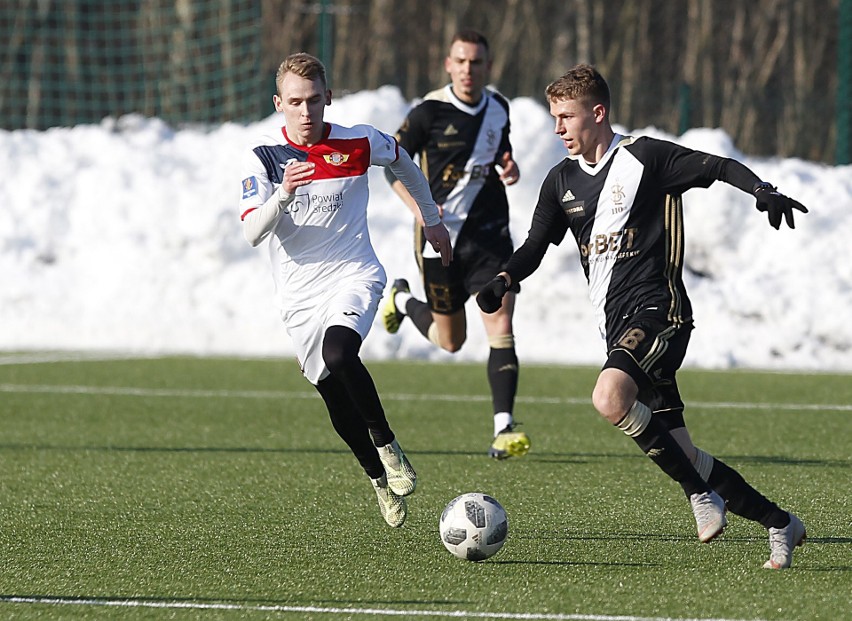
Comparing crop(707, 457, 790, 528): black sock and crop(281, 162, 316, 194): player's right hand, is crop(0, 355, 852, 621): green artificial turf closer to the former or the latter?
crop(707, 457, 790, 528): black sock

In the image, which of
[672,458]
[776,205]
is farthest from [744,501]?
[776,205]

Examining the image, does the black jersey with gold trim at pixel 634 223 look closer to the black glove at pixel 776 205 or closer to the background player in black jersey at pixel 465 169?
the black glove at pixel 776 205

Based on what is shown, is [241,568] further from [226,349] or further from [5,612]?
[226,349]

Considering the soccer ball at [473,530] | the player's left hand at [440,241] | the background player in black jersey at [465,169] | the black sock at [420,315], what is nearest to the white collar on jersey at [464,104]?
the background player in black jersey at [465,169]

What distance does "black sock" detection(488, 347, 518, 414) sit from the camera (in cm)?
852

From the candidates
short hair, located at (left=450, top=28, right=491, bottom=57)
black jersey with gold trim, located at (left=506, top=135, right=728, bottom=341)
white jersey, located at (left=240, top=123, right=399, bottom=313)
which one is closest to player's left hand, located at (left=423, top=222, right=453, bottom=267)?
white jersey, located at (left=240, top=123, right=399, bottom=313)

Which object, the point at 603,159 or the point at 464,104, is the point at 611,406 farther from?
the point at 464,104

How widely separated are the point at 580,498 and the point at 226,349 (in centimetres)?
817

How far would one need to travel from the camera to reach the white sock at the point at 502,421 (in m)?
8.35

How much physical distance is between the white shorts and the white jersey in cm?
3

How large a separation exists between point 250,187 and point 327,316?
60cm

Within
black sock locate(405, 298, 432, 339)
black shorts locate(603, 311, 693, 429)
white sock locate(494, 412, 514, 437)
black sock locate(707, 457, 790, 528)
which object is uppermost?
black shorts locate(603, 311, 693, 429)

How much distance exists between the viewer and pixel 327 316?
6.36 m

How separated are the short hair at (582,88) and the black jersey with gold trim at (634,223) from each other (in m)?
0.22
